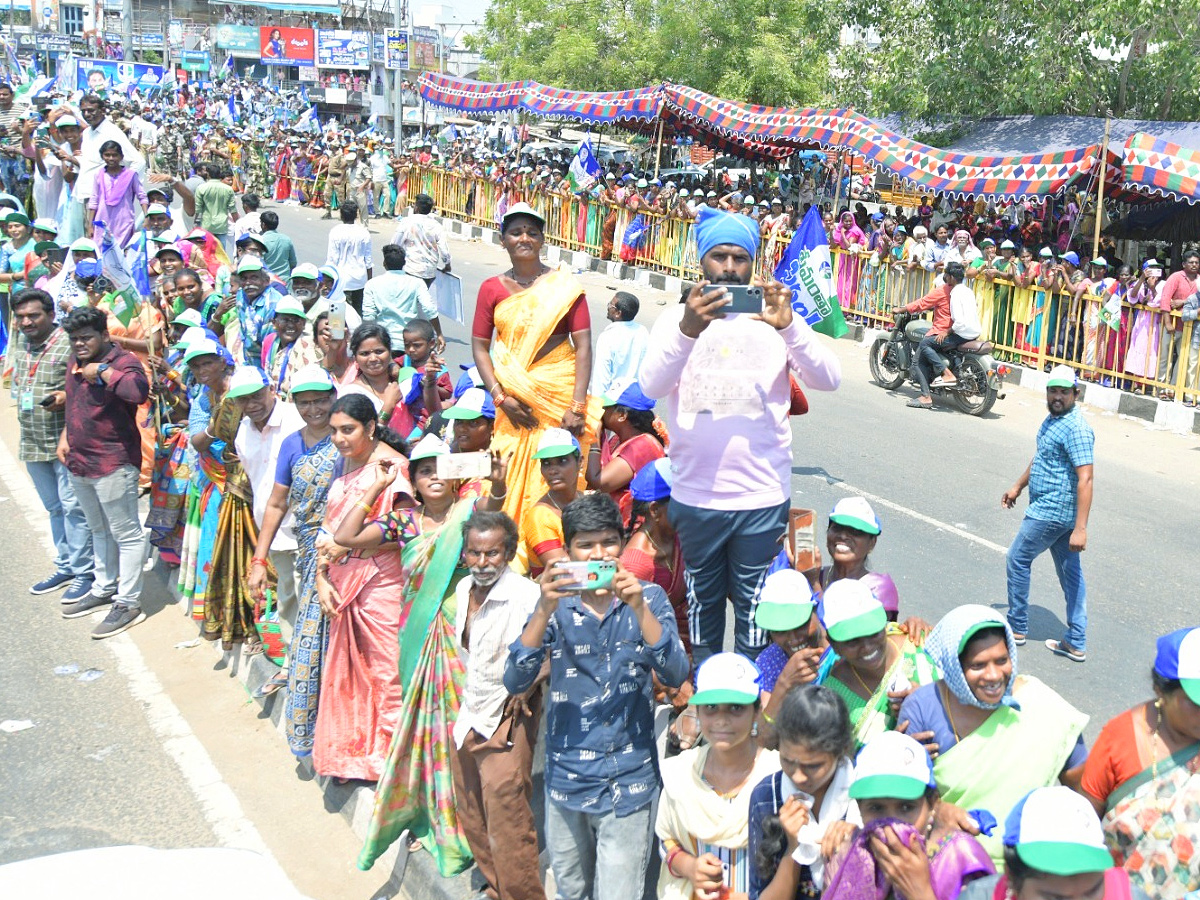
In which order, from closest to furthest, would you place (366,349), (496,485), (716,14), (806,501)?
(496,485) < (366,349) < (806,501) < (716,14)

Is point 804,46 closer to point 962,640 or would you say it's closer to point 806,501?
point 806,501

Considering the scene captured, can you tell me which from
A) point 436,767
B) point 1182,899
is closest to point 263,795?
point 436,767

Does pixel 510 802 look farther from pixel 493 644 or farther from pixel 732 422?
pixel 732 422

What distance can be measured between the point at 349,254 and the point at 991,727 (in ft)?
34.4

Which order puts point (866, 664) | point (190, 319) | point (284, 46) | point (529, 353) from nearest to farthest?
1. point (866, 664)
2. point (529, 353)
3. point (190, 319)
4. point (284, 46)

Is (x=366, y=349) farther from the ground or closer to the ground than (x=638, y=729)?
farther from the ground

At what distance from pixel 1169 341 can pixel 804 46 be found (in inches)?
908

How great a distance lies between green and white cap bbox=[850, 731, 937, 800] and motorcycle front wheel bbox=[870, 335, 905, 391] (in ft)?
34.1

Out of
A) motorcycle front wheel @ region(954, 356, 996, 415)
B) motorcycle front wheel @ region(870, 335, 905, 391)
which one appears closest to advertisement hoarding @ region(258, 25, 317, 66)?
motorcycle front wheel @ region(870, 335, 905, 391)

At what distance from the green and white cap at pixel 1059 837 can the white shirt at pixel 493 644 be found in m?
1.96

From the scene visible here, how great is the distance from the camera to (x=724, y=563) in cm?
415

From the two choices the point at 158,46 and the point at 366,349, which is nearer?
the point at 366,349


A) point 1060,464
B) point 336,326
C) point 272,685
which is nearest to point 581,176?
point 336,326

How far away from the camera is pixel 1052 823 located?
233 cm
